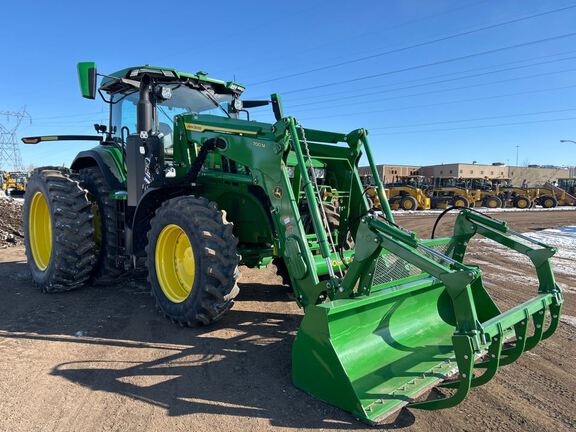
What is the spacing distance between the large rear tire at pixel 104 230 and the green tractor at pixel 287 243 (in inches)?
0.8

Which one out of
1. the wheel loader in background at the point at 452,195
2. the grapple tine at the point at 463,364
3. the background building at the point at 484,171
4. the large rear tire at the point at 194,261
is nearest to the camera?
the grapple tine at the point at 463,364

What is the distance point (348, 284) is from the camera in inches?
137

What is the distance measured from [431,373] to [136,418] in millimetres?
2167

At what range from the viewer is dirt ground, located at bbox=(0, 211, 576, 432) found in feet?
9.56

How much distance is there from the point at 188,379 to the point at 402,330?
6.19 feet

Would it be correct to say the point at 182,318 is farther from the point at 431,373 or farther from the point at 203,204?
the point at 431,373

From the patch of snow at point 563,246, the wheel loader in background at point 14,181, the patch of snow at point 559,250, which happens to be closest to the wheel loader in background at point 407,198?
the patch of snow at point 563,246

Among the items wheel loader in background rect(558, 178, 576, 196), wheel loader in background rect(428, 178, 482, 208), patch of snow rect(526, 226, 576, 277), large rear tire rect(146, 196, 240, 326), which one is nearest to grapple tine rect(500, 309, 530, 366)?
large rear tire rect(146, 196, 240, 326)

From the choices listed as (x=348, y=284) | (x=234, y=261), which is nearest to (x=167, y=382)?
(x=234, y=261)

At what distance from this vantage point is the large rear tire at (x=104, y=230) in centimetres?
612

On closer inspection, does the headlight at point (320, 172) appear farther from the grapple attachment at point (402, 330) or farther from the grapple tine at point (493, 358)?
the grapple tine at point (493, 358)

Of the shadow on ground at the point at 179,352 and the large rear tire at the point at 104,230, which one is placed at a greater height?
the large rear tire at the point at 104,230

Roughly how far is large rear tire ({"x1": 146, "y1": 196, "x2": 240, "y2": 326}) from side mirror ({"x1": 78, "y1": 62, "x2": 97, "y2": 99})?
170 cm

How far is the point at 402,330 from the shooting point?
12.7 ft
